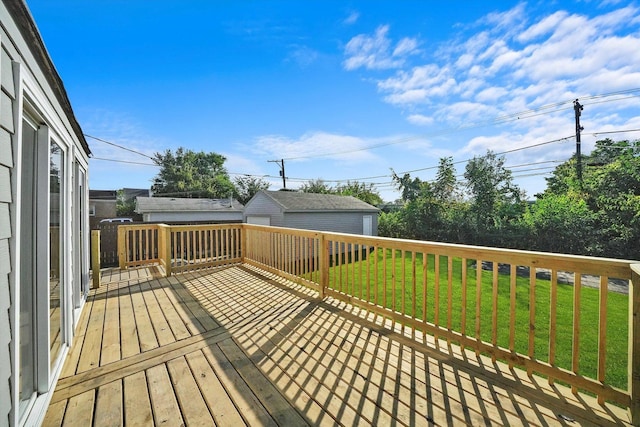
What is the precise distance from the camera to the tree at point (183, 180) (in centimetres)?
2741

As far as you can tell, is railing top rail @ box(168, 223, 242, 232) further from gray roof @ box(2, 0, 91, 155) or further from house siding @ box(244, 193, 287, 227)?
house siding @ box(244, 193, 287, 227)

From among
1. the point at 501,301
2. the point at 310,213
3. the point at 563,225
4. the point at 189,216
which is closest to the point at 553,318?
the point at 501,301

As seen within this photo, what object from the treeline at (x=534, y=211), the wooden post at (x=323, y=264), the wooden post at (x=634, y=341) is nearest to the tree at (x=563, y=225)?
the treeline at (x=534, y=211)

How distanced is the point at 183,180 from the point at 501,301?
95.9ft

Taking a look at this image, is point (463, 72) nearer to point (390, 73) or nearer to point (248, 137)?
point (390, 73)

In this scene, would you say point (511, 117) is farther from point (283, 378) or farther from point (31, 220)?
point (31, 220)

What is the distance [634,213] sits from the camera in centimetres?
918

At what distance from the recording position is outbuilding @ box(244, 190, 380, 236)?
11242mm

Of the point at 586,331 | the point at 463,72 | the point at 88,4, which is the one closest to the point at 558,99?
the point at 463,72

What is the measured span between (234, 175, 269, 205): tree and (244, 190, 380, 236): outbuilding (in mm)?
14249

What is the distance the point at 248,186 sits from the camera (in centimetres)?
2780

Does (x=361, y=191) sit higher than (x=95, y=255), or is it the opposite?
(x=361, y=191)

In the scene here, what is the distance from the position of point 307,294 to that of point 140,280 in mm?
3142

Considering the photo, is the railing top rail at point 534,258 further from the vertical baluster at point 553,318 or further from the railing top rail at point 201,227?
the railing top rail at point 201,227
